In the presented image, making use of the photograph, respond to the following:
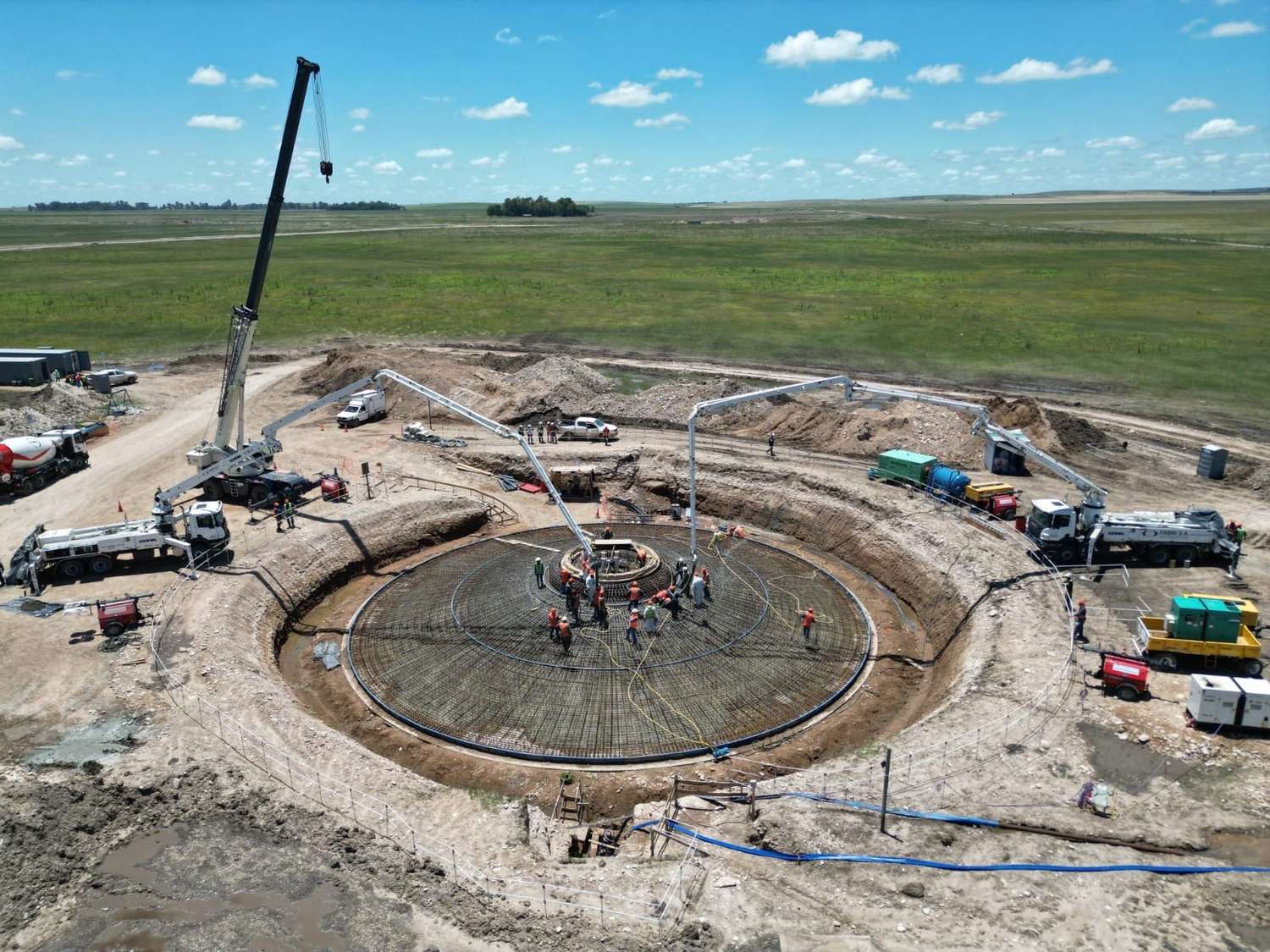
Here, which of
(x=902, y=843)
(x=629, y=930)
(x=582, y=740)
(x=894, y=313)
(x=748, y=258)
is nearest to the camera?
(x=629, y=930)

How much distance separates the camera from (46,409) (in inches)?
2475

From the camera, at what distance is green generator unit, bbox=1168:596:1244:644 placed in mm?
29281

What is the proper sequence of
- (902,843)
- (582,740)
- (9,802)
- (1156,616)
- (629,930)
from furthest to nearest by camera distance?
(1156,616)
(582,740)
(9,802)
(902,843)
(629,930)

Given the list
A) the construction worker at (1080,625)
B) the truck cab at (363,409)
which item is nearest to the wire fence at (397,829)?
the construction worker at (1080,625)

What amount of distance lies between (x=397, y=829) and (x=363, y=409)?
4722 cm

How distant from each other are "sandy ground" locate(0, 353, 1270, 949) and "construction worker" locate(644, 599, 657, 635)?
283 inches

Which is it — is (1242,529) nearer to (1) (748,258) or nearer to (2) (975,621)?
(2) (975,621)

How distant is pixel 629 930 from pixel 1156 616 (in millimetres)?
27322

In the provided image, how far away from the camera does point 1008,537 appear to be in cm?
4122

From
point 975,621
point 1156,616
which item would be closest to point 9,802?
point 975,621

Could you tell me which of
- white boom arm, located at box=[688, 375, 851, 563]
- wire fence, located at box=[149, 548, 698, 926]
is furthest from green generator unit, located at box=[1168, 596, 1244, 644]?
wire fence, located at box=[149, 548, 698, 926]

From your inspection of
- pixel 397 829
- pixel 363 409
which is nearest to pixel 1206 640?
pixel 397 829

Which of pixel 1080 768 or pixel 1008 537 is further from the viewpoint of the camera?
pixel 1008 537

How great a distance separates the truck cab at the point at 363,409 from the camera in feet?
209
